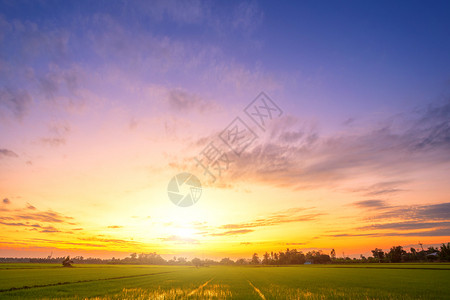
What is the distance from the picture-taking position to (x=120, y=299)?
19891 millimetres

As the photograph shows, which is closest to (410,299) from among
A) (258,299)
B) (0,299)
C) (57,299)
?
(258,299)

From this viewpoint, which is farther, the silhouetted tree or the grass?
the silhouetted tree

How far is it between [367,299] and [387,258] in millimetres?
172891

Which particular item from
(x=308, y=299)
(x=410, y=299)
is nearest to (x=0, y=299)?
(x=308, y=299)

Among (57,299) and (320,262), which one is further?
(320,262)

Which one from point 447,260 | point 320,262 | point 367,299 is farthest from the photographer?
→ point 320,262

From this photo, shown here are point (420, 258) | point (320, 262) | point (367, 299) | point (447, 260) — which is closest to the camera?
point (367, 299)

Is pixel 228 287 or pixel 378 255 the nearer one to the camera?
pixel 228 287

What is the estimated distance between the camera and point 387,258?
509ft

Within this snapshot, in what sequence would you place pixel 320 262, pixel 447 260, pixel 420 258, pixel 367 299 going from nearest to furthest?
pixel 367 299
pixel 447 260
pixel 420 258
pixel 320 262

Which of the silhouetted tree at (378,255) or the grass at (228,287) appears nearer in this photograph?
the grass at (228,287)

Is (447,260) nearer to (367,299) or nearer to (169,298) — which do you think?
(367,299)

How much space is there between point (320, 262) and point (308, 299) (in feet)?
650

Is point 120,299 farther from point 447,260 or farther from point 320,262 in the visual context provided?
point 320,262
